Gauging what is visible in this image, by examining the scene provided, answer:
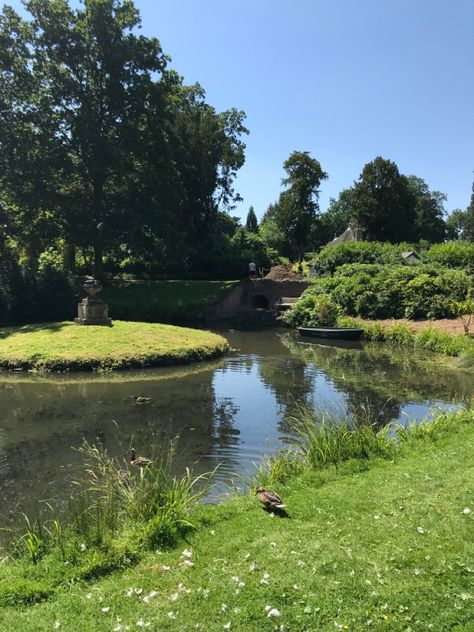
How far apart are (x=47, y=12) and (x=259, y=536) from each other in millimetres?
36586

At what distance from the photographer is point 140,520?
554cm

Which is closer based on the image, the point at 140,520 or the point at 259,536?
the point at 259,536

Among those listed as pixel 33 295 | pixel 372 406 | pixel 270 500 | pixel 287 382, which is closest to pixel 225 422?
pixel 372 406

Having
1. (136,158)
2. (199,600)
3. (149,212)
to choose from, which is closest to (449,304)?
(149,212)

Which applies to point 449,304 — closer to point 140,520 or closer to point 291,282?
point 291,282

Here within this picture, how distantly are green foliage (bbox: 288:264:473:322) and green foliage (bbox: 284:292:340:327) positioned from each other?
0.51ft

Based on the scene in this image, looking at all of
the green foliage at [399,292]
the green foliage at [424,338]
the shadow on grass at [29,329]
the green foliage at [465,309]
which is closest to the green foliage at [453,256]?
the green foliage at [399,292]

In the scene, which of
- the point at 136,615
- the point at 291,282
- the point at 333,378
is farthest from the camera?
the point at 291,282

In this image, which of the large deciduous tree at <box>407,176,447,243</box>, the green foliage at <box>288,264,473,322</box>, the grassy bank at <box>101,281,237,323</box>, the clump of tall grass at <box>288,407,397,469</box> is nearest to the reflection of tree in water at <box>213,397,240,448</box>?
the clump of tall grass at <box>288,407,397,469</box>

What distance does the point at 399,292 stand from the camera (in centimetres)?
2966

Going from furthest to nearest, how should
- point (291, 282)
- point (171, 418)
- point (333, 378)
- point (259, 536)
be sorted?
1. point (291, 282)
2. point (333, 378)
3. point (171, 418)
4. point (259, 536)

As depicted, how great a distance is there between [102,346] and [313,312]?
16250 mm

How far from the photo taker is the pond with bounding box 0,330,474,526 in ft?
28.9

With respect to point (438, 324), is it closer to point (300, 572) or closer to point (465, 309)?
point (465, 309)
